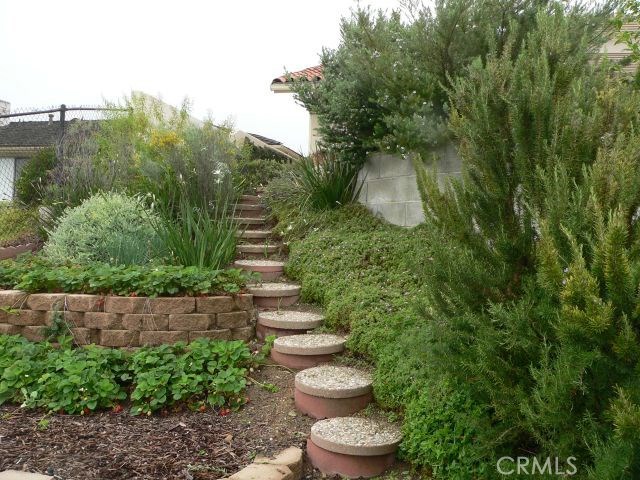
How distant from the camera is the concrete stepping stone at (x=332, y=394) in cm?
320

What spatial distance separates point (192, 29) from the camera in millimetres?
5742

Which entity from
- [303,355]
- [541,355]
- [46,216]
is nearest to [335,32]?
[303,355]

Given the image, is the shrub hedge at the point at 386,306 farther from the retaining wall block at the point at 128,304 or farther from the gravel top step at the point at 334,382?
the retaining wall block at the point at 128,304

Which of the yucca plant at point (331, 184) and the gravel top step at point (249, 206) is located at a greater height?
the yucca plant at point (331, 184)

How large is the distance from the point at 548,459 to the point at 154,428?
223 cm

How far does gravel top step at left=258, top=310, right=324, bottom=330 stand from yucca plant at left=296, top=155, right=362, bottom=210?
2091mm

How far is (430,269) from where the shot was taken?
245 centimetres

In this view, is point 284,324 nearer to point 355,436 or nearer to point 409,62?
point 355,436

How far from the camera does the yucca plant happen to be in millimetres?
6195

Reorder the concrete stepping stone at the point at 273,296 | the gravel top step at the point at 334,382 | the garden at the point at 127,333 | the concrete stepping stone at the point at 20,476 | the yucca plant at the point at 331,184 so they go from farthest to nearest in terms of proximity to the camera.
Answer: the yucca plant at the point at 331,184, the concrete stepping stone at the point at 273,296, the garden at the point at 127,333, the gravel top step at the point at 334,382, the concrete stepping stone at the point at 20,476

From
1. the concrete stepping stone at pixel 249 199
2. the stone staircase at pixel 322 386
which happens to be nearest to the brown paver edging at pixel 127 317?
the stone staircase at pixel 322 386

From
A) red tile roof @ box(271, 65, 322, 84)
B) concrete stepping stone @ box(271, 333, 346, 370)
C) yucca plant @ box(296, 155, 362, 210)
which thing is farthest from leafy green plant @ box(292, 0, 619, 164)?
concrete stepping stone @ box(271, 333, 346, 370)

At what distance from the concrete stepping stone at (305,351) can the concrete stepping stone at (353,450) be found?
816 millimetres

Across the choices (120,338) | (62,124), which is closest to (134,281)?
(120,338)
